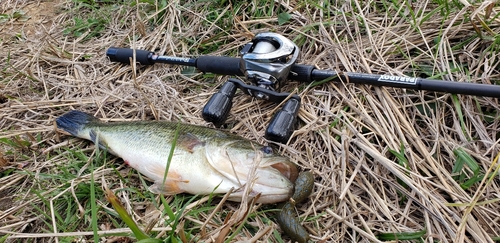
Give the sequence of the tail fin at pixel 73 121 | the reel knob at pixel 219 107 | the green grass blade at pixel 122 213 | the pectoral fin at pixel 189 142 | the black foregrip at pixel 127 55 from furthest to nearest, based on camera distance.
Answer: the black foregrip at pixel 127 55 → the tail fin at pixel 73 121 → the reel knob at pixel 219 107 → the pectoral fin at pixel 189 142 → the green grass blade at pixel 122 213

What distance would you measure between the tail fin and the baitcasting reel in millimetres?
851

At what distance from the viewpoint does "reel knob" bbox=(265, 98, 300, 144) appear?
2350 millimetres

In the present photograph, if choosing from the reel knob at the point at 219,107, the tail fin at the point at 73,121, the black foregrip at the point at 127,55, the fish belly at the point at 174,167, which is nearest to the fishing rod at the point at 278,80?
the reel knob at the point at 219,107

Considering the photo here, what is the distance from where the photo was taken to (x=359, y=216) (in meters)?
2.13

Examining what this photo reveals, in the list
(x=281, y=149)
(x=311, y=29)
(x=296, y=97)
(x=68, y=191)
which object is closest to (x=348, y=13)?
(x=311, y=29)

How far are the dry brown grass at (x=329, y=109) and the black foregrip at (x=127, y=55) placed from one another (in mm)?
87

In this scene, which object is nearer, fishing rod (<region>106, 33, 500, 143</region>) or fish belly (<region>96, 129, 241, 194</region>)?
fish belly (<region>96, 129, 241, 194</region>)

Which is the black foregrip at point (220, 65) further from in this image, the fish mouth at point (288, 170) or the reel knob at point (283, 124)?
the fish mouth at point (288, 170)

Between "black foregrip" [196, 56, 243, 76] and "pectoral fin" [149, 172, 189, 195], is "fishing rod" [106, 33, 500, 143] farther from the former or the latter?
"pectoral fin" [149, 172, 189, 195]

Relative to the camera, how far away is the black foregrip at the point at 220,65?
2832 millimetres

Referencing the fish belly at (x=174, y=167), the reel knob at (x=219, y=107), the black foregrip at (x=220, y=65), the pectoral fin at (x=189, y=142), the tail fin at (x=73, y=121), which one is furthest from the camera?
the black foregrip at (x=220, y=65)

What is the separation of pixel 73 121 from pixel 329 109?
169 cm

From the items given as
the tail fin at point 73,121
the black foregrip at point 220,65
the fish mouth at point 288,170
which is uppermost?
the black foregrip at point 220,65

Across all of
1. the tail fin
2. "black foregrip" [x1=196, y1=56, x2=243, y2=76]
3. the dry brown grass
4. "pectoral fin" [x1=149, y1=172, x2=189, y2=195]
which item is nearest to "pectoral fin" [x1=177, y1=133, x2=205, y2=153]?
"pectoral fin" [x1=149, y1=172, x2=189, y2=195]
